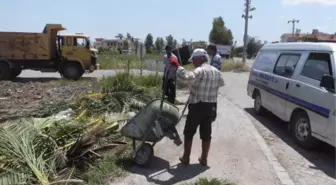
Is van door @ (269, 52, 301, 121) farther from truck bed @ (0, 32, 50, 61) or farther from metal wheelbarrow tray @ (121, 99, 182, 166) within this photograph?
truck bed @ (0, 32, 50, 61)

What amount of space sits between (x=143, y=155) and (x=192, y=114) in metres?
0.97

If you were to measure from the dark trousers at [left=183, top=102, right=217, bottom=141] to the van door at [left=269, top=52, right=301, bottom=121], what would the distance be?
3.04 meters

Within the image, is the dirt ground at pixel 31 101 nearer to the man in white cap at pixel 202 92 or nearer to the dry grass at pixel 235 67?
the man in white cap at pixel 202 92

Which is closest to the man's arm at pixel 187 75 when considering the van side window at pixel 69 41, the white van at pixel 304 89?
the white van at pixel 304 89

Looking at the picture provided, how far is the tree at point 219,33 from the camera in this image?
215ft

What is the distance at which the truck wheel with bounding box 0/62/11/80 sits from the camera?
1961 cm

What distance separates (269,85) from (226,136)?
7.58ft

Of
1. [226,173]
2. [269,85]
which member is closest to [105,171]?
[226,173]

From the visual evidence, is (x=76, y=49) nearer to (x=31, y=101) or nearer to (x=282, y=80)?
(x=31, y=101)

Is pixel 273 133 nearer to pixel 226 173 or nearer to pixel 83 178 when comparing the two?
pixel 226 173

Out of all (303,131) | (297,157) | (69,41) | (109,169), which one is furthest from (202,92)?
(69,41)

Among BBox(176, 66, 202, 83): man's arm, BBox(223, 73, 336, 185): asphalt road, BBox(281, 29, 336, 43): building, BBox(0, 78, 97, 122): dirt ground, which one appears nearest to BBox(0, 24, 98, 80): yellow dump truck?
BBox(0, 78, 97, 122): dirt ground

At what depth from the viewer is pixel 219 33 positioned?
65562 mm

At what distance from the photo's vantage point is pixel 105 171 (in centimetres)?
499
